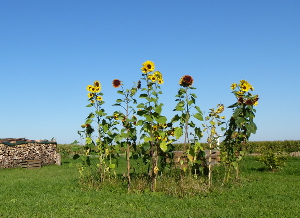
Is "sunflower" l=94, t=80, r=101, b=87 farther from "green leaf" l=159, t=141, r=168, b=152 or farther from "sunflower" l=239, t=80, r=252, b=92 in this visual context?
"sunflower" l=239, t=80, r=252, b=92

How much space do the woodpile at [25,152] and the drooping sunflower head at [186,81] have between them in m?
13.8

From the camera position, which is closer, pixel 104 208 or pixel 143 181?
pixel 104 208

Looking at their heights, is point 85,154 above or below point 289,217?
above

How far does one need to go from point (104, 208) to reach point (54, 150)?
15.5 meters

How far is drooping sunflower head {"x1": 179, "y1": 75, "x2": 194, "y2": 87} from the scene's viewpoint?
790 cm

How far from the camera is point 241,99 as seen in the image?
9.40m

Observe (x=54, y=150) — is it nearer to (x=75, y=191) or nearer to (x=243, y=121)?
(x=75, y=191)

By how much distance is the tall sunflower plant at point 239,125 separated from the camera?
936 cm

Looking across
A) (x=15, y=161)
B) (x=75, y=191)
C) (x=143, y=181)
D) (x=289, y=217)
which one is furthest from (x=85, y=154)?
(x=15, y=161)

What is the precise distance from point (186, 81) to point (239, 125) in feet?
7.55

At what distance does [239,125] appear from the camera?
30.5 ft

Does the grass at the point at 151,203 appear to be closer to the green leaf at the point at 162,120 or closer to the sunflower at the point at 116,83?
the green leaf at the point at 162,120

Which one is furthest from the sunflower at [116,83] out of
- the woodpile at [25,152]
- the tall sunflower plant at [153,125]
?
the woodpile at [25,152]

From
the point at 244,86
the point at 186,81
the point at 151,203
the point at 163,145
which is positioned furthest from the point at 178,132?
the point at 244,86
